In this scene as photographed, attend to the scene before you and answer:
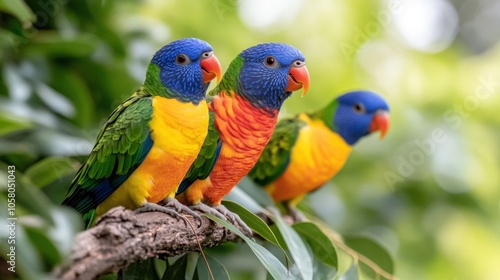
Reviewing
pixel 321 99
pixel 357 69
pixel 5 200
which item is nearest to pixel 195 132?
pixel 5 200

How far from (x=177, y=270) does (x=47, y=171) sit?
26.3 inches

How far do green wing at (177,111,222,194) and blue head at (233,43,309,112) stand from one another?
0.53 feet

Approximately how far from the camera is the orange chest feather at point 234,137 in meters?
1.97

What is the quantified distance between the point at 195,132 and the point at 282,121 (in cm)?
106

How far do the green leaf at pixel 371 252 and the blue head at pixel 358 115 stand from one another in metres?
0.44

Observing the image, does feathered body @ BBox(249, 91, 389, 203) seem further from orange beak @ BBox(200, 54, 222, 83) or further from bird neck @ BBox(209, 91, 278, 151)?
orange beak @ BBox(200, 54, 222, 83)

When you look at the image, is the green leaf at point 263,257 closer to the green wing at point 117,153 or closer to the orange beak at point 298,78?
the green wing at point 117,153

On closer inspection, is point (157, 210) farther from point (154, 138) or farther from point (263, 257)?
point (263, 257)

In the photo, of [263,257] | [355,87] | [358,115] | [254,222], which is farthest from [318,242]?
[355,87]

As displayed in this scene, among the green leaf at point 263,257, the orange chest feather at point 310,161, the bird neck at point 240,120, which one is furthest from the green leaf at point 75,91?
the green leaf at point 263,257

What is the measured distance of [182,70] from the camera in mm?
1746

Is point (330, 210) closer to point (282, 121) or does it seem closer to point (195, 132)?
point (282, 121)

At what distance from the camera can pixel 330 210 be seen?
354 cm

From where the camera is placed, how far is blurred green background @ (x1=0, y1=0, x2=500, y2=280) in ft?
9.09
